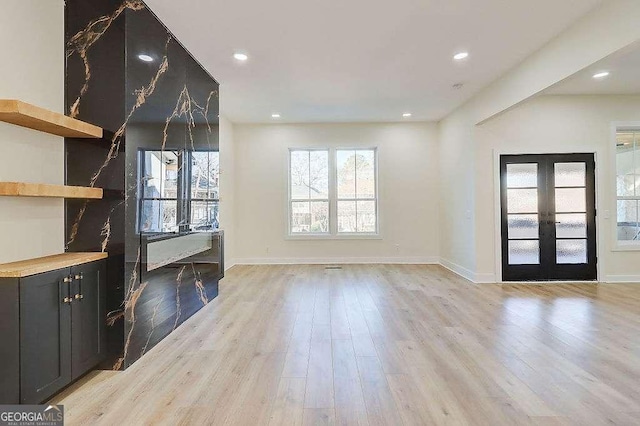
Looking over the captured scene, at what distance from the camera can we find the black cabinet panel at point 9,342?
6.17ft

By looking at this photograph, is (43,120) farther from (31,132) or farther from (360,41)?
(360,41)

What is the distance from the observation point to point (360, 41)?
11.8 feet

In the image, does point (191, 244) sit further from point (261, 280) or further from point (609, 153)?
point (609, 153)

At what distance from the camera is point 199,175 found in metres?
4.14

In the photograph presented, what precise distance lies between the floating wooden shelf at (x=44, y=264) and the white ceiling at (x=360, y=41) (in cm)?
231

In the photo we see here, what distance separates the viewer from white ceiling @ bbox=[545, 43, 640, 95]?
13.6 ft

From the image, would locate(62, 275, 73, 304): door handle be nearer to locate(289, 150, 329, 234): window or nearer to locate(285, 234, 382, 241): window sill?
locate(285, 234, 382, 241): window sill

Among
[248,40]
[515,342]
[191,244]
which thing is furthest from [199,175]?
[515,342]

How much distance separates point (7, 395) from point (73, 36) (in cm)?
268

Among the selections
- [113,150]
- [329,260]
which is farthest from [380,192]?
[113,150]

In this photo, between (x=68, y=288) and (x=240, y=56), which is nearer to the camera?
(x=68, y=288)

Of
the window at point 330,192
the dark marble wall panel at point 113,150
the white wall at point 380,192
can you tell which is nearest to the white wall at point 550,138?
the white wall at point 380,192

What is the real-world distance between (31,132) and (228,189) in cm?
440

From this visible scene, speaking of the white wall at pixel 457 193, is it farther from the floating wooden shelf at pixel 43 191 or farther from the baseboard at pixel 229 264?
the floating wooden shelf at pixel 43 191
